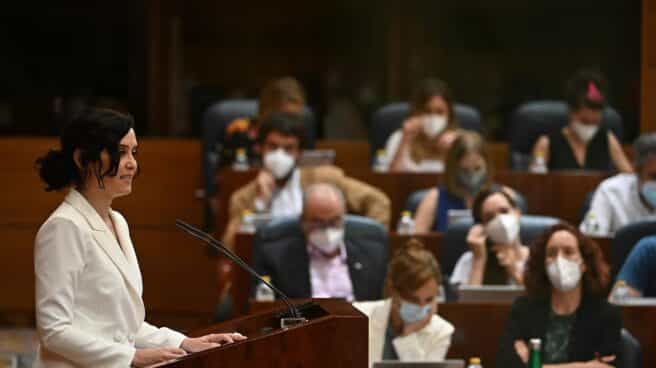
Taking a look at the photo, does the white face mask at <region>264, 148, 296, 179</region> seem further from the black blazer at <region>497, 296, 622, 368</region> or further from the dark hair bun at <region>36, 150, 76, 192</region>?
the dark hair bun at <region>36, 150, 76, 192</region>

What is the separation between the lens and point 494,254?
22.0 feet

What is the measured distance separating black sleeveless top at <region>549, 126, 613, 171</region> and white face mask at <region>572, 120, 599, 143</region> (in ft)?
0.07

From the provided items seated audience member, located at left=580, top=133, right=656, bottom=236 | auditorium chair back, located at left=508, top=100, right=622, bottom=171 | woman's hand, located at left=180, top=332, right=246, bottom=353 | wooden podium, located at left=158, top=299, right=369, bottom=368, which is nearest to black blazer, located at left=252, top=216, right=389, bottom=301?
seated audience member, located at left=580, top=133, right=656, bottom=236

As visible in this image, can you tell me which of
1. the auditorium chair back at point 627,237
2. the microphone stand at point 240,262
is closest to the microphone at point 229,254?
the microphone stand at point 240,262

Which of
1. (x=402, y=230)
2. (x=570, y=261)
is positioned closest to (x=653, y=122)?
(x=402, y=230)

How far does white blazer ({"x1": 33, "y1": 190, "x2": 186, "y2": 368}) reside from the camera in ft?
10.3

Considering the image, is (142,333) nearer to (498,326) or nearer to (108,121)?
(108,121)

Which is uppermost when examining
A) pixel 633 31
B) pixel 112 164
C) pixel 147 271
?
pixel 633 31

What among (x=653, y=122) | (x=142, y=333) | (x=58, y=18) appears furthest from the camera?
(x=58, y=18)

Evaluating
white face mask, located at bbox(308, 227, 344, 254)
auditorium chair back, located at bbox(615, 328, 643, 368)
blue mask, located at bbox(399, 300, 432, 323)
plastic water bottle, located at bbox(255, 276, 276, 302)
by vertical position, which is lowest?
auditorium chair back, located at bbox(615, 328, 643, 368)

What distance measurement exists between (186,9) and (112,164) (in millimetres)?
7979

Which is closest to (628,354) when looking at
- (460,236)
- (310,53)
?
(460,236)

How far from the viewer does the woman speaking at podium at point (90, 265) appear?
316 cm

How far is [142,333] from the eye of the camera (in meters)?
3.42
